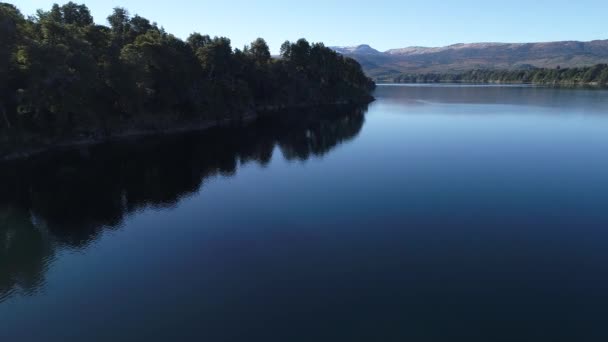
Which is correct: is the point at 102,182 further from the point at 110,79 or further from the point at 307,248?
the point at 307,248

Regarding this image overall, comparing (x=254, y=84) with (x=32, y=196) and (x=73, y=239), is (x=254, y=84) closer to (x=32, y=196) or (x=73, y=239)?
(x=32, y=196)

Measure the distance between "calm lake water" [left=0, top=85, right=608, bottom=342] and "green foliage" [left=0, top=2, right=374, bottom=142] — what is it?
389 inches

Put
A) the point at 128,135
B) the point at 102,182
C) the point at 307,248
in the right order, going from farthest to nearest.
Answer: the point at 128,135
the point at 102,182
the point at 307,248

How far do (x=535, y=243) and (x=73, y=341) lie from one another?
34690 mm

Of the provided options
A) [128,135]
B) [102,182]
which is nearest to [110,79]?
[128,135]

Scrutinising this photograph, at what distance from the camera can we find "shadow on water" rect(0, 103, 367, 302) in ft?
103

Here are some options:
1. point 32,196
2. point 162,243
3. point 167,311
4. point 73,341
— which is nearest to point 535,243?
point 167,311

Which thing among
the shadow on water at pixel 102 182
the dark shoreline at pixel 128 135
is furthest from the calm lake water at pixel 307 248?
the dark shoreline at pixel 128 135

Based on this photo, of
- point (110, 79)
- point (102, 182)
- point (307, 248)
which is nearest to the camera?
point (307, 248)

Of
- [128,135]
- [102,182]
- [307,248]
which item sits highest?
[128,135]

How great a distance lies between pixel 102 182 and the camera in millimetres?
49656

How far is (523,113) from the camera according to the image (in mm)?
114625

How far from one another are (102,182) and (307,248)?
3450 cm

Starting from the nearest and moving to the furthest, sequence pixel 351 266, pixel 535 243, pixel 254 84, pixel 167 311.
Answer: pixel 167 311, pixel 351 266, pixel 535 243, pixel 254 84
